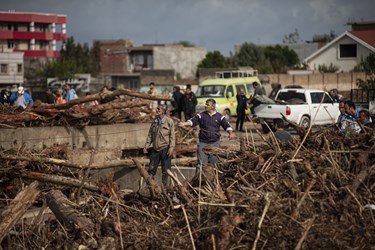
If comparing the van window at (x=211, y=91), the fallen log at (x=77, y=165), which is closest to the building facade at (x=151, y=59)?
the van window at (x=211, y=91)

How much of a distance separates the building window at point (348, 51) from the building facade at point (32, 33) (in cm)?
4112

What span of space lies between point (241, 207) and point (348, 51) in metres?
52.7

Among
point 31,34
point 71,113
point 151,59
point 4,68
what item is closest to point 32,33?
point 31,34

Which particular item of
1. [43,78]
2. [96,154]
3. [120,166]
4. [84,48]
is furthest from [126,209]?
[84,48]

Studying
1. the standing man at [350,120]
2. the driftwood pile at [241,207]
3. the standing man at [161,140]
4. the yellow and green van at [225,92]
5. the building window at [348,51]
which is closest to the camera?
the driftwood pile at [241,207]

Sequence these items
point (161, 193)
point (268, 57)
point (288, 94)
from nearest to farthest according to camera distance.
Result: point (161, 193) < point (288, 94) < point (268, 57)

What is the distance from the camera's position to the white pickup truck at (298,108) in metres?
26.7

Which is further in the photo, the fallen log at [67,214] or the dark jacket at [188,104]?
the dark jacket at [188,104]

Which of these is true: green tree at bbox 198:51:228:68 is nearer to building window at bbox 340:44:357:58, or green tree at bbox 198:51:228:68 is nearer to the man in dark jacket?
building window at bbox 340:44:357:58

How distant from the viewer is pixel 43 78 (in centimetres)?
7488

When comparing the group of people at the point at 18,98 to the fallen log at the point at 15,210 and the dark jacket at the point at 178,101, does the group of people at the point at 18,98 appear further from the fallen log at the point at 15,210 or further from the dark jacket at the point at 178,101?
the fallen log at the point at 15,210

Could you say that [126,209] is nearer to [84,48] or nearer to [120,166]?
[120,166]

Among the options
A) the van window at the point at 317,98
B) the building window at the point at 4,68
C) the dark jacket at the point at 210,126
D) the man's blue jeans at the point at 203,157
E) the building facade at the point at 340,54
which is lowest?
the man's blue jeans at the point at 203,157

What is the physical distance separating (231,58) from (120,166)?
2908 inches
